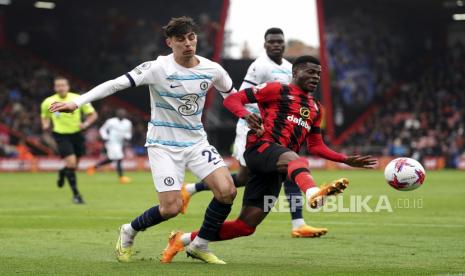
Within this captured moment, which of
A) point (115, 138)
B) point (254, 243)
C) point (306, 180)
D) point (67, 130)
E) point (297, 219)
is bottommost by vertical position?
point (254, 243)

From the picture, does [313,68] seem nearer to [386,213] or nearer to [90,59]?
[386,213]

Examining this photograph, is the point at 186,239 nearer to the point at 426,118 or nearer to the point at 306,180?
the point at 306,180

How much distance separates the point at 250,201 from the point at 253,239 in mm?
2296

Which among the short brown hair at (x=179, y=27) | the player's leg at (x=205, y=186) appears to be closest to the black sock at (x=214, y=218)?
the short brown hair at (x=179, y=27)

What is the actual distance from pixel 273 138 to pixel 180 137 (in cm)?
89

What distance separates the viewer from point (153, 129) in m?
8.50

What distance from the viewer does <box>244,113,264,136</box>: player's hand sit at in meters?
8.06

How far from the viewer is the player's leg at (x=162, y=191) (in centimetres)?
834

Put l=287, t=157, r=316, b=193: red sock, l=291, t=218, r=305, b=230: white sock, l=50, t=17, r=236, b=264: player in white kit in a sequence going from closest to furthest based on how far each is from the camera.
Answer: l=287, t=157, r=316, b=193: red sock
l=50, t=17, r=236, b=264: player in white kit
l=291, t=218, r=305, b=230: white sock

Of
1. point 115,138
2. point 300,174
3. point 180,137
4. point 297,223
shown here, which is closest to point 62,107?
point 180,137

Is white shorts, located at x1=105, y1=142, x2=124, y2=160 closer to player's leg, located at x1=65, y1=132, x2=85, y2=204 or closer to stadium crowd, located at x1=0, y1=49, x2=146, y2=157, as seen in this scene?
player's leg, located at x1=65, y1=132, x2=85, y2=204

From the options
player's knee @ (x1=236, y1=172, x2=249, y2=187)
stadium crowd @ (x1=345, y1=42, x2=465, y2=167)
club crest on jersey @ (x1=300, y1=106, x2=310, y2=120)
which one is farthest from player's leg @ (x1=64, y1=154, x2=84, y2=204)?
stadium crowd @ (x1=345, y1=42, x2=465, y2=167)

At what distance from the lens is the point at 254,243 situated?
33.2 feet

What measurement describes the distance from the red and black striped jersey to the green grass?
3.86 ft
